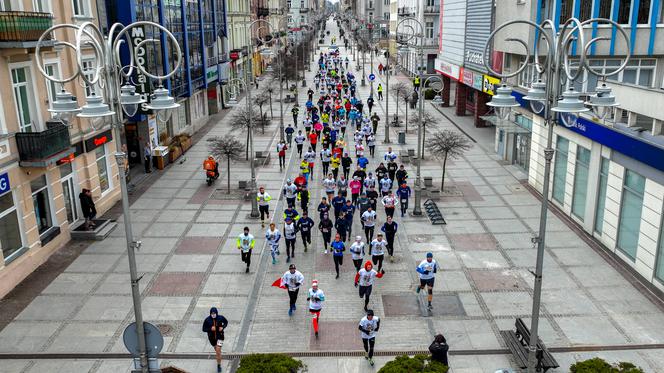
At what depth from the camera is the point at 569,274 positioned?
1655cm

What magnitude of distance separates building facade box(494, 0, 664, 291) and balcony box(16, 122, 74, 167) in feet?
50.0

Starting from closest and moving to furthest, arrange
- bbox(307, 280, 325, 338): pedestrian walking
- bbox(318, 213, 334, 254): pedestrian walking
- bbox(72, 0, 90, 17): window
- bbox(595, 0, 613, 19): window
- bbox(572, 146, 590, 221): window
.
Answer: bbox(307, 280, 325, 338): pedestrian walking
bbox(318, 213, 334, 254): pedestrian walking
bbox(572, 146, 590, 221): window
bbox(72, 0, 90, 17): window
bbox(595, 0, 613, 19): window

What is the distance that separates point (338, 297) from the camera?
15.3 m

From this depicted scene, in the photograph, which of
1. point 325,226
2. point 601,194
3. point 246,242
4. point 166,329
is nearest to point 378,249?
point 325,226

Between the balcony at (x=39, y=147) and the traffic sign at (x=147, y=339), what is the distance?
9.38 meters

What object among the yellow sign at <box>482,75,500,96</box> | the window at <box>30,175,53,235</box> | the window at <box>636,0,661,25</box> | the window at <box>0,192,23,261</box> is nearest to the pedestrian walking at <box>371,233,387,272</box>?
the window at <box>0,192,23,261</box>

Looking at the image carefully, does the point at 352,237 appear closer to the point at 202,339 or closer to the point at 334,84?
the point at 202,339

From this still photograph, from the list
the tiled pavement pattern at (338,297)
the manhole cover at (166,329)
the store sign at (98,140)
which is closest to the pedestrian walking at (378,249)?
the tiled pavement pattern at (338,297)

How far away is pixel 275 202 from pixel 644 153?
13702 millimetres

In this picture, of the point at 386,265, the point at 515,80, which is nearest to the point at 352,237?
the point at 386,265

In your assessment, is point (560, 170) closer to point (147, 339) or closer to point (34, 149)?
point (147, 339)

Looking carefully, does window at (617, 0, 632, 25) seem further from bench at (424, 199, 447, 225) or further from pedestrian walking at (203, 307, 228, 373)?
pedestrian walking at (203, 307, 228, 373)

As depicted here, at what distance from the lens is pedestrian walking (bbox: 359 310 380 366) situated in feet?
38.8

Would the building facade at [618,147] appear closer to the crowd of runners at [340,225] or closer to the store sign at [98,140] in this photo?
the crowd of runners at [340,225]
